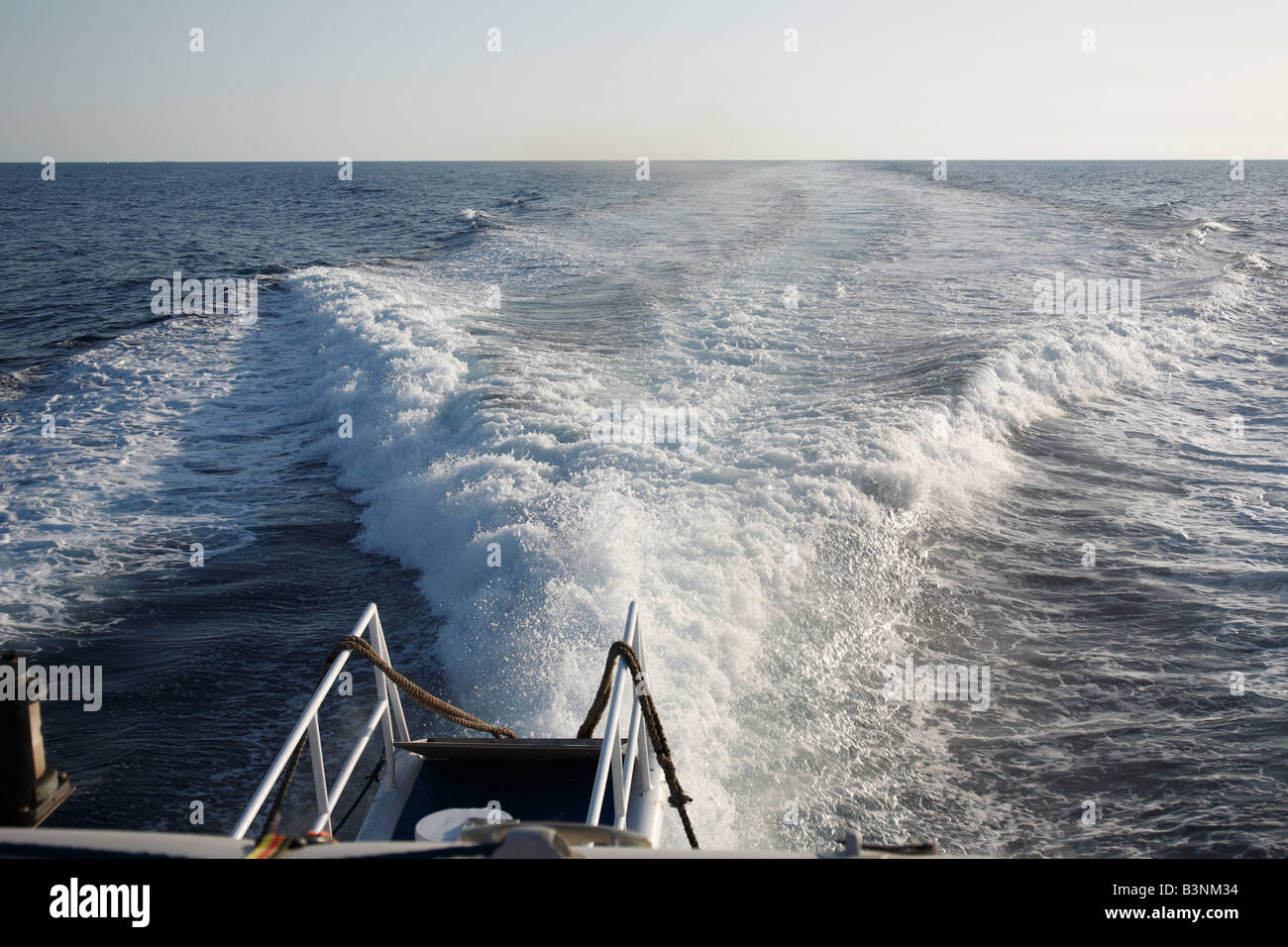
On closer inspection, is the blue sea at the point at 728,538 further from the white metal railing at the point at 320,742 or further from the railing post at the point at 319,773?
the railing post at the point at 319,773

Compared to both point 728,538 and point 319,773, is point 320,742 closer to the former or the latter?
point 319,773

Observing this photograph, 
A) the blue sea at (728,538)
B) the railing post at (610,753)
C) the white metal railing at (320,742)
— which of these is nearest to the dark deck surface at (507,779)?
the white metal railing at (320,742)

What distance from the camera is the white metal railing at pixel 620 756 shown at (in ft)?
10.8

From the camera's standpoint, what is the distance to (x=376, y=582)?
8781 millimetres

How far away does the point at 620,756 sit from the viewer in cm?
387

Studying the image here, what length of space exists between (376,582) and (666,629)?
10.9ft

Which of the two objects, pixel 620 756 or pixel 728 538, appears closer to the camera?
pixel 620 756

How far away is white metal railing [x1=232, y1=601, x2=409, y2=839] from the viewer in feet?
10.4

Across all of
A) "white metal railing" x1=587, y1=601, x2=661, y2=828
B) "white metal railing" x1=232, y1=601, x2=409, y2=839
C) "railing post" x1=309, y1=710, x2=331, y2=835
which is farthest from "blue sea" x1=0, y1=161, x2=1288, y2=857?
"railing post" x1=309, y1=710, x2=331, y2=835

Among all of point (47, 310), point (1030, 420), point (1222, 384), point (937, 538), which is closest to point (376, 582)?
point (937, 538)

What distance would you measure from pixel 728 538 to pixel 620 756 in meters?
4.65

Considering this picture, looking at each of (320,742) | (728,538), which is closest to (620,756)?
(320,742)

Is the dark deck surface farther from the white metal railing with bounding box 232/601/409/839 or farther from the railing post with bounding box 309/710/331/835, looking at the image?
the railing post with bounding box 309/710/331/835

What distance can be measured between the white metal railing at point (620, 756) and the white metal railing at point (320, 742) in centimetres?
107
